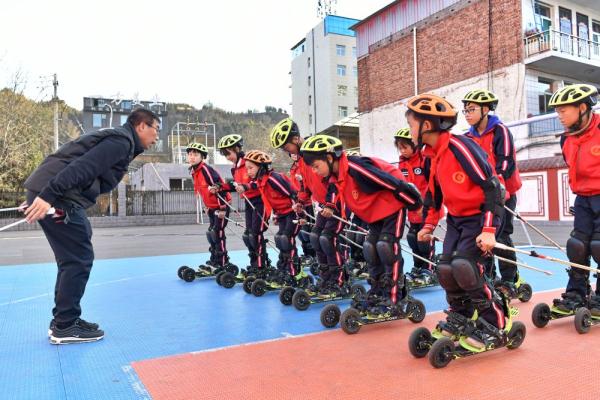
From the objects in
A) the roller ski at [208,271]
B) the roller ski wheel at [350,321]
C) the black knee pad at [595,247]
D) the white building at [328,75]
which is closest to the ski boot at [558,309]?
the black knee pad at [595,247]

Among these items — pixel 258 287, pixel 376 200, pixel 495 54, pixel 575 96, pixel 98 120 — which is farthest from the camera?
pixel 98 120

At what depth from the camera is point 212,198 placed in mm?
7984

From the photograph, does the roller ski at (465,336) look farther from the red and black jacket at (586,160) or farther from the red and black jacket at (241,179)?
the red and black jacket at (241,179)

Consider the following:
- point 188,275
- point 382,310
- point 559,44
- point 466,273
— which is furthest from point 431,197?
point 559,44

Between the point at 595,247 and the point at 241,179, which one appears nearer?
the point at 595,247

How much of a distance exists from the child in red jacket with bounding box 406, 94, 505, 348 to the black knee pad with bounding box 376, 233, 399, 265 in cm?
93

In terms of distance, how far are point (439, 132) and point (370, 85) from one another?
2857 centimetres

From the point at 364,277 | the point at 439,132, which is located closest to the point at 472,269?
the point at 439,132

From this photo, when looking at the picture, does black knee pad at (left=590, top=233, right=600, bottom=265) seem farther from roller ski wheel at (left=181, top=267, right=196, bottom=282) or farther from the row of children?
roller ski wheel at (left=181, top=267, right=196, bottom=282)

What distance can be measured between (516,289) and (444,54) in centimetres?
2216

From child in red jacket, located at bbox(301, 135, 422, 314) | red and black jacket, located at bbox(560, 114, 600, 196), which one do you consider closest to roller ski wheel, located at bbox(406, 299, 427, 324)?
child in red jacket, located at bbox(301, 135, 422, 314)

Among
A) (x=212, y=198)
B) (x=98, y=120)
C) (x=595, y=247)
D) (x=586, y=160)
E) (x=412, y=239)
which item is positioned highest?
(x=98, y=120)

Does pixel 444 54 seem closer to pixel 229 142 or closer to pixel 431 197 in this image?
pixel 229 142

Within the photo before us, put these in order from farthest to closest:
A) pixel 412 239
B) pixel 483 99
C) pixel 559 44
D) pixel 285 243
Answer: pixel 559 44
pixel 412 239
pixel 285 243
pixel 483 99
